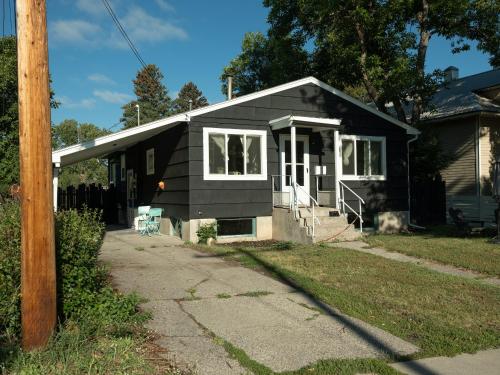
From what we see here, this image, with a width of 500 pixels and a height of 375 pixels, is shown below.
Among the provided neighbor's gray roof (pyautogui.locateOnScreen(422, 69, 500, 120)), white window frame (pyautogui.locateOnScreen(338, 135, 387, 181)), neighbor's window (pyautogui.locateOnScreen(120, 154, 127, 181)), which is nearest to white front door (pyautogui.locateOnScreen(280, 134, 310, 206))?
white window frame (pyautogui.locateOnScreen(338, 135, 387, 181))

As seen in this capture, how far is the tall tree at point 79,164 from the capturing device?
6009cm

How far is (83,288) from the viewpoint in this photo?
5438mm

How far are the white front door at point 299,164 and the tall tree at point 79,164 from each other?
4347 centimetres

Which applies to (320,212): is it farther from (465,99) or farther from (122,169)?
(465,99)

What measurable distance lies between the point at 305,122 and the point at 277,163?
5.19 feet

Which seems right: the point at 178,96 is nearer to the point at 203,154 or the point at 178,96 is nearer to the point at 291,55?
the point at 291,55

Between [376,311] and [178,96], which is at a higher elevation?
[178,96]

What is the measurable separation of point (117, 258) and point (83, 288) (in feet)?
15.2

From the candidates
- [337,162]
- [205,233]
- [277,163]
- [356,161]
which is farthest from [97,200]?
[356,161]

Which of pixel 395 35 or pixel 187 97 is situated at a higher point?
pixel 187 97

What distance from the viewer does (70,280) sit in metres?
5.30

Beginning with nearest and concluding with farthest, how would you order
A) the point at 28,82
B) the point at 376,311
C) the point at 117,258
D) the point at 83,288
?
the point at 28,82 < the point at 83,288 < the point at 376,311 < the point at 117,258

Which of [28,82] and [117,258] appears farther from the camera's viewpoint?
[117,258]

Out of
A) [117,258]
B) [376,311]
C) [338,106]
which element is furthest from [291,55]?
[376,311]
